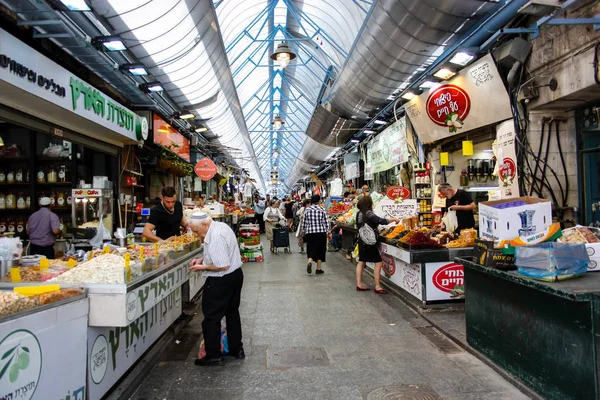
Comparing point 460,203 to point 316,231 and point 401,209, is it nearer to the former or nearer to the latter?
point 401,209

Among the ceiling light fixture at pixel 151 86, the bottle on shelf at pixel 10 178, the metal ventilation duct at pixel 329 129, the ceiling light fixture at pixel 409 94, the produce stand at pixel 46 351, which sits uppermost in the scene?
the metal ventilation duct at pixel 329 129

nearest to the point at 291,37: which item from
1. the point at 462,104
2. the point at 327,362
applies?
the point at 462,104

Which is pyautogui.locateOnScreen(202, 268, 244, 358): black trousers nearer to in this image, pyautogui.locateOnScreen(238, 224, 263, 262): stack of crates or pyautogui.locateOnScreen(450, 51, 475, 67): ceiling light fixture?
pyautogui.locateOnScreen(450, 51, 475, 67): ceiling light fixture

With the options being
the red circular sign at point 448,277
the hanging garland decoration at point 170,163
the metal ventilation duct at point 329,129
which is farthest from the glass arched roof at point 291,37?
the red circular sign at point 448,277

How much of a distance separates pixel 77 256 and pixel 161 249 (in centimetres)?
98

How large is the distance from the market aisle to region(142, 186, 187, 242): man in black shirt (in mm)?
1444

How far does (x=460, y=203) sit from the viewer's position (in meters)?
7.97

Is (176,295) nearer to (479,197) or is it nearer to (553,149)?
(553,149)

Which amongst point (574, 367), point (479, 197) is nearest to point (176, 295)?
point (574, 367)

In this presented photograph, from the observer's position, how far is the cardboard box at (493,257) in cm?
420

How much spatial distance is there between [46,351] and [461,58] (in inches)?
270

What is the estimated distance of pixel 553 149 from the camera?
676cm

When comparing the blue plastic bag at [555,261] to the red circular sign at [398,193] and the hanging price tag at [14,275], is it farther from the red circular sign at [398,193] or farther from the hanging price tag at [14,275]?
the red circular sign at [398,193]

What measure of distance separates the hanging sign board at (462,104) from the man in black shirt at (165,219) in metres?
5.57
